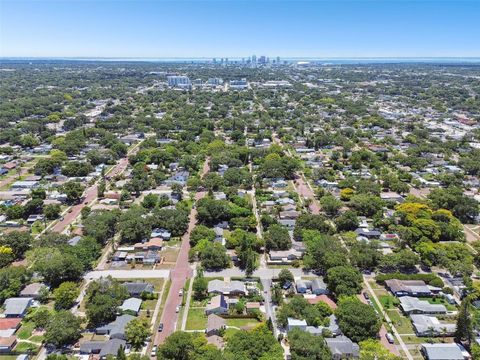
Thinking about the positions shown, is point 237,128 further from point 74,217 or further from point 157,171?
point 74,217

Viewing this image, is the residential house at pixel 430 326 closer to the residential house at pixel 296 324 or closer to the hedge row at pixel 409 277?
the hedge row at pixel 409 277

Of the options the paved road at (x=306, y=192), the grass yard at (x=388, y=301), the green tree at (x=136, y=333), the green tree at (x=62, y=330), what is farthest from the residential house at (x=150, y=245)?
the grass yard at (x=388, y=301)

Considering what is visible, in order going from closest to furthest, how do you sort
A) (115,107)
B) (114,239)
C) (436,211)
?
(114,239), (436,211), (115,107)

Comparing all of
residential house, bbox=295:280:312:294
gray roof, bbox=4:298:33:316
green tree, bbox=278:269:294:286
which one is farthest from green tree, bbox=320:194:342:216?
gray roof, bbox=4:298:33:316

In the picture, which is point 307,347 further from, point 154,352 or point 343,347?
point 154,352

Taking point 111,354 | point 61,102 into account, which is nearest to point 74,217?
point 111,354

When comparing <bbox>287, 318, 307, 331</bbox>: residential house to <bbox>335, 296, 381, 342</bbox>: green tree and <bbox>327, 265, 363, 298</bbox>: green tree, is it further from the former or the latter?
<bbox>327, 265, 363, 298</bbox>: green tree

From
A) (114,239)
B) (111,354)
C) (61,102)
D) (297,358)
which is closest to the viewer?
(297,358)
